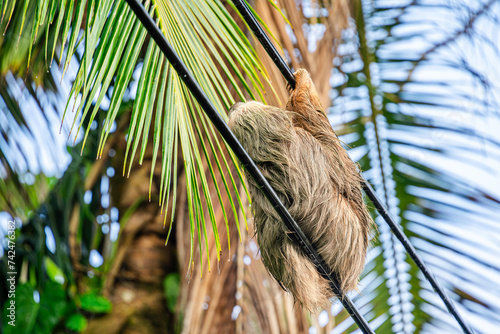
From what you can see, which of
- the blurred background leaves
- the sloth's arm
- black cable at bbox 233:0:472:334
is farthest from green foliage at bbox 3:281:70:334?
black cable at bbox 233:0:472:334

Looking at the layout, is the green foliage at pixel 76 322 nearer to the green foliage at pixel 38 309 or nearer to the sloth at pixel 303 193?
the green foliage at pixel 38 309

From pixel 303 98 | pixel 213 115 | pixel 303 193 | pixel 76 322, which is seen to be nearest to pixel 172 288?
pixel 76 322

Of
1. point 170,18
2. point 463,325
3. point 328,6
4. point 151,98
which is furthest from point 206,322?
point 328,6

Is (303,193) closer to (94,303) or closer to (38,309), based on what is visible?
(94,303)

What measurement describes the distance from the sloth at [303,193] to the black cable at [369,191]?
4.7 inches

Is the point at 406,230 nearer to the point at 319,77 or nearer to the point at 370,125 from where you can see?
the point at 370,125

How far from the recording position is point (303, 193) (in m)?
1.94

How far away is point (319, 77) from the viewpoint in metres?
2.99

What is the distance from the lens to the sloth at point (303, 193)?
6.24 feet

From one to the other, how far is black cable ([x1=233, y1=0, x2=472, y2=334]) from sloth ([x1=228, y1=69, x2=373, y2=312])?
0.39 ft

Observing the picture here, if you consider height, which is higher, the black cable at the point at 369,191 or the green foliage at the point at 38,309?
the green foliage at the point at 38,309

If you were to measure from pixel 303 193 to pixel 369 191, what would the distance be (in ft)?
0.76

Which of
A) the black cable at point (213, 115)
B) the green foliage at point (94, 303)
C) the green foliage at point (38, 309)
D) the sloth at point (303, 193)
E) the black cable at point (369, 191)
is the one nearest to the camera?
the black cable at point (213, 115)

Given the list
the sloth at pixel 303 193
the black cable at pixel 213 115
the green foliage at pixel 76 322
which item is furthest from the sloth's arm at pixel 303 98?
the green foliage at pixel 76 322
